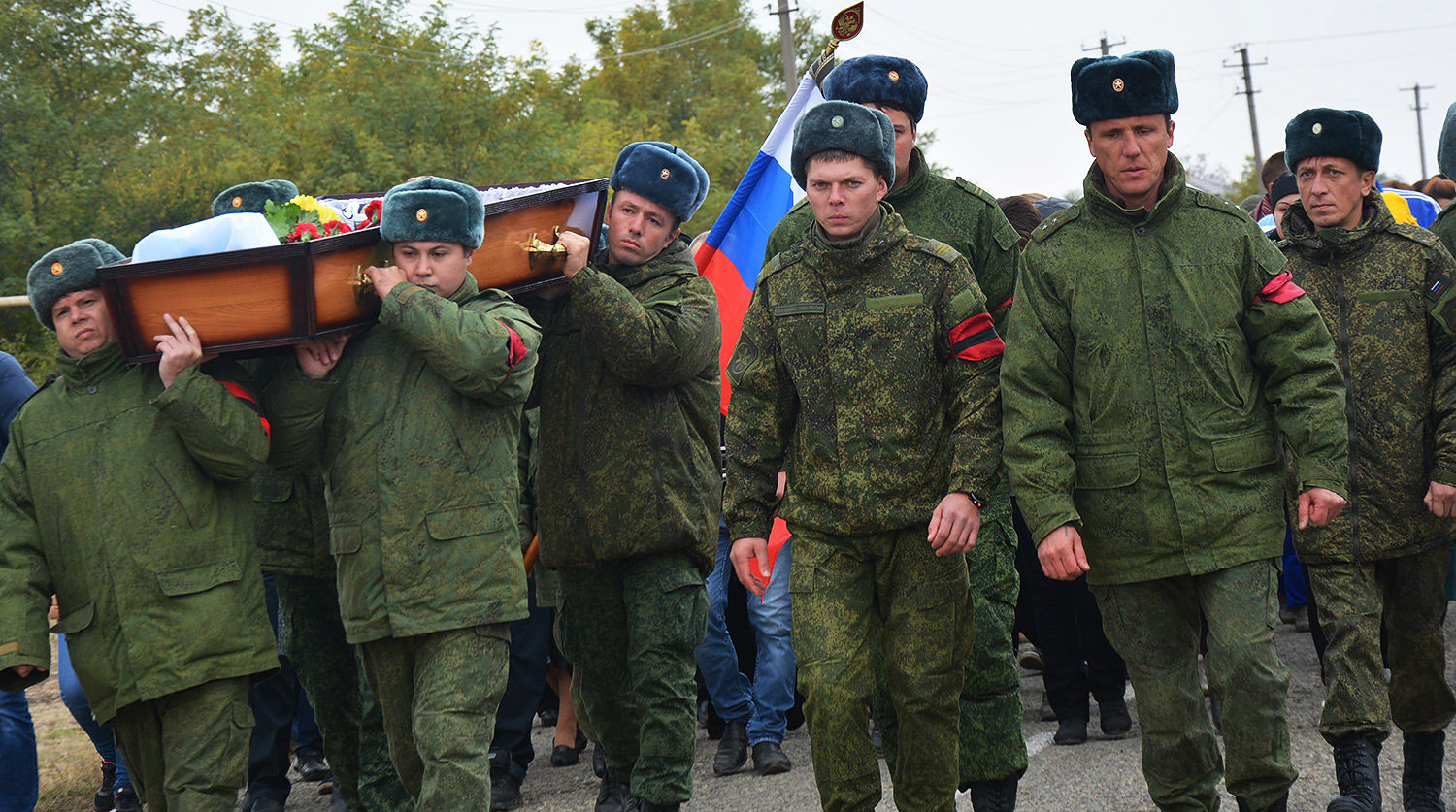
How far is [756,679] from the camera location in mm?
6613

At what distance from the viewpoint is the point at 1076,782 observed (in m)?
5.70

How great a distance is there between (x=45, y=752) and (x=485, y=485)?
15.7 ft

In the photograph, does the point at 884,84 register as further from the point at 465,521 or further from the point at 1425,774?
the point at 1425,774

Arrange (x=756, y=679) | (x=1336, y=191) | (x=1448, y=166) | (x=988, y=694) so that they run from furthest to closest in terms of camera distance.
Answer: (x=756, y=679), (x=1448, y=166), (x=1336, y=191), (x=988, y=694)

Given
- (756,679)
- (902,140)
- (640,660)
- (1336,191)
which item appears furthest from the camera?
(756,679)

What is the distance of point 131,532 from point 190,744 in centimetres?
70

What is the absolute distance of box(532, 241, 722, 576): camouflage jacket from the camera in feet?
16.8

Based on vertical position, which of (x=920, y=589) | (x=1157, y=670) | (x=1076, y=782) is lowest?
(x=1076, y=782)

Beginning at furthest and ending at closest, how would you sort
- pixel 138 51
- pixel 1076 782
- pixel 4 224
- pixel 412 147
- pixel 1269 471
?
pixel 412 147
pixel 138 51
pixel 4 224
pixel 1076 782
pixel 1269 471

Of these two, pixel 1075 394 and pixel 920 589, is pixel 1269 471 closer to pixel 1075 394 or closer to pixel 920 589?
pixel 1075 394

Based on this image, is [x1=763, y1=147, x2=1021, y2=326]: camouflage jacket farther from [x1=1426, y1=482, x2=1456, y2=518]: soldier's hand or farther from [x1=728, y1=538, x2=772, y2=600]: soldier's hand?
[x1=1426, y1=482, x2=1456, y2=518]: soldier's hand

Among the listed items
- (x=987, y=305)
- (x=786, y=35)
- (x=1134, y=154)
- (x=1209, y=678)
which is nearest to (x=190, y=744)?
(x=987, y=305)

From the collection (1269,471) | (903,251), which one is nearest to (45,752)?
(903,251)

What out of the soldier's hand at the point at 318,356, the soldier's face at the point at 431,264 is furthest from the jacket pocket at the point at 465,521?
the soldier's face at the point at 431,264
